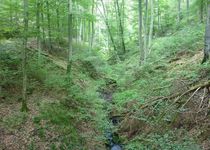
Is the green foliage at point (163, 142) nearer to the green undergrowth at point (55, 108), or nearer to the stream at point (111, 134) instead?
the stream at point (111, 134)

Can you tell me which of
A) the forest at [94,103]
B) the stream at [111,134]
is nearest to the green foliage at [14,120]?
the forest at [94,103]

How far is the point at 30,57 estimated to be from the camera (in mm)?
15164

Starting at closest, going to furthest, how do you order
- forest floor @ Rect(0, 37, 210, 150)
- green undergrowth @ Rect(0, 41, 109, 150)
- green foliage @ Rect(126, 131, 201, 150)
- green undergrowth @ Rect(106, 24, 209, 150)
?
1. green foliage @ Rect(126, 131, 201, 150)
2. forest floor @ Rect(0, 37, 210, 150)
3. green undergrowth @ Rect(106, 24, 209, 150)
4. green undergrowth @ Rect(0, 41, 109, 150)

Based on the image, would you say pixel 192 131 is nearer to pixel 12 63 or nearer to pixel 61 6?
pixel 12 63

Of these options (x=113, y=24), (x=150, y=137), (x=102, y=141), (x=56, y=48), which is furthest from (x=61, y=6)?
(x=113, y=24)

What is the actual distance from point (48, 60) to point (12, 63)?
322 cm

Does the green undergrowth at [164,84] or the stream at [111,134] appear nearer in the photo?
the green undergrowth at [164,84]

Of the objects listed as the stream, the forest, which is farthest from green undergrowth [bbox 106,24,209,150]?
the stream

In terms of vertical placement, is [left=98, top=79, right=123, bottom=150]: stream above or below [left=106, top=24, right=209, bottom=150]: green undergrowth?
below

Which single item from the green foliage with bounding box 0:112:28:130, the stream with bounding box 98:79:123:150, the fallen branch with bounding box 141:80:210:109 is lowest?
the stream with bounding box 98:79:123:150

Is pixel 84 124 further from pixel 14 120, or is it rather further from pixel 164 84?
pixel 164 84

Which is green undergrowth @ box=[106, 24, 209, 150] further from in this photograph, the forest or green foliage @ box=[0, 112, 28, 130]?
green foliage @ box=[0, 112, 28, 130]

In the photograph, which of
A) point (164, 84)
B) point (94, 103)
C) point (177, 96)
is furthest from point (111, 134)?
point (164, 84)

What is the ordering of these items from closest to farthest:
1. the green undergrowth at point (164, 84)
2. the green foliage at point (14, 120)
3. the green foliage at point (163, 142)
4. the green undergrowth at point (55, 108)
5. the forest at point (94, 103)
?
the green foliage at point (163, 142) → the forest at point (94, 103) → the green undergrowth at point (164, 84) → the green foliage at point (14, 120) → the green undergrowth at point (55, 108)
